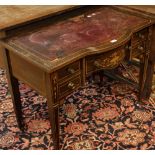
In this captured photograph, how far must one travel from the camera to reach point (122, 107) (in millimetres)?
2295

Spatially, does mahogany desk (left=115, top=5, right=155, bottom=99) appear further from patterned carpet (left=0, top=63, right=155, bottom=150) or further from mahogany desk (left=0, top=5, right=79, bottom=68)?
mahogany desk (left=0, top=5, right=79, bottom=68)

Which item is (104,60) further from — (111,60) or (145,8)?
(145,8)

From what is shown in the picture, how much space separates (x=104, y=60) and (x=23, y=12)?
2.04ft

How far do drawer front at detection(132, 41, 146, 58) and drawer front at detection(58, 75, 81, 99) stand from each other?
0.52 meters

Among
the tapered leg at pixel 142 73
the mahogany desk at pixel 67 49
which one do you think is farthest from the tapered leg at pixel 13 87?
the tapered leg at pixel 142 73

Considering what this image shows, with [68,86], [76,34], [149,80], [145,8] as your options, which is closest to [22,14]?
[76,34]

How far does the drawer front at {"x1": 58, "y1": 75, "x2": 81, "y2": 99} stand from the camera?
150 cm

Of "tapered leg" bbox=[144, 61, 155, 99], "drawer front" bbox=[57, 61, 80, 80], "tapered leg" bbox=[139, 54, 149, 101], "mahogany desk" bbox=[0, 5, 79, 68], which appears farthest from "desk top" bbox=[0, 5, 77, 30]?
"tapered leg" bbox=[144, 61, 155, 99]

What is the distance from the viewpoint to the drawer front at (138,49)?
6.19ft

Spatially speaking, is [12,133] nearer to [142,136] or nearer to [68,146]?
[68,146]

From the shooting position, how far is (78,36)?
1659 mm

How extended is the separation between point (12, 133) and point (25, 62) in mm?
728

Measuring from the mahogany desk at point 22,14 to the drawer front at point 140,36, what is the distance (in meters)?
0.47

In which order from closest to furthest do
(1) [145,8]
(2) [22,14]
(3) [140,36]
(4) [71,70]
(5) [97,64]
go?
(4) [71,70], (5) [97,64], (2) [22,14], (3) [140,36], (1) [145,8]
